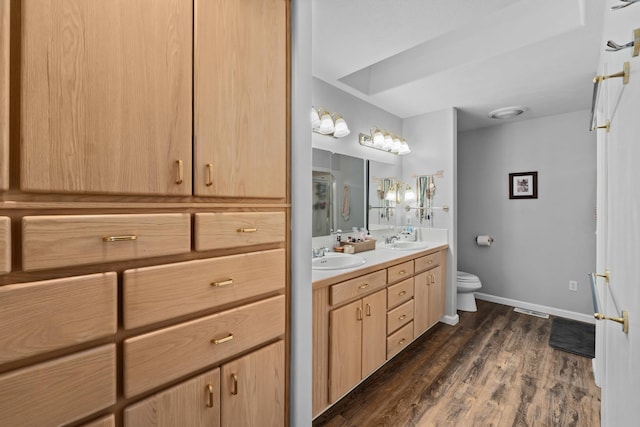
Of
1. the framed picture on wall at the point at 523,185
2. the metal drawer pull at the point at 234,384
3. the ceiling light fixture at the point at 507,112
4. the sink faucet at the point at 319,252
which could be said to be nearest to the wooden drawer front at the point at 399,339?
the sink faucet at the point at 319,252

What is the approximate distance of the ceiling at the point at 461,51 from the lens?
5.59ft

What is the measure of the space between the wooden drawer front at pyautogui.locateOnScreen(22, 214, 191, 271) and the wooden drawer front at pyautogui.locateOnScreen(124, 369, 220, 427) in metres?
0.47

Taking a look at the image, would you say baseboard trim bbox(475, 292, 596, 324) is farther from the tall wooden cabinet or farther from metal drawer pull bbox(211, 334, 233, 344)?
metal drawer pull bbox(211, 334, 233, 344)

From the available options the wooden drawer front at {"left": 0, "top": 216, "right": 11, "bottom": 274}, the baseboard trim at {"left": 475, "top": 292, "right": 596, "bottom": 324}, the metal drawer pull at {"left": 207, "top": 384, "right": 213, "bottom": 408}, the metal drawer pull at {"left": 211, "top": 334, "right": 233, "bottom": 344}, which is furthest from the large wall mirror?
the baseboard trim at {"left": 475, "top": 292, "right": 596, "bottom": 324}

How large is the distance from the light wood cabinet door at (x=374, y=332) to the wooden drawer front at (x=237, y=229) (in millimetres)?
968

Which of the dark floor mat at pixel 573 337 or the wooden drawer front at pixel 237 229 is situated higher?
the wooden drawer front at pixel 237 229

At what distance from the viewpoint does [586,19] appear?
170cm

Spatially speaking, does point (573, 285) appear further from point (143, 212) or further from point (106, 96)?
point (106, 96)

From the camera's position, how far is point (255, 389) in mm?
1169

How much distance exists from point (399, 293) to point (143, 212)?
195 centimetres

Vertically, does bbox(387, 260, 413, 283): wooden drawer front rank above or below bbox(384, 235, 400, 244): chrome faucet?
below

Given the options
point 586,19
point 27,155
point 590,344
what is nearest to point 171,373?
point 27,155

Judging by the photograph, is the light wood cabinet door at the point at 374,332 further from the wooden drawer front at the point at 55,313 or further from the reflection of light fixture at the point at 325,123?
the wooden drawer front at the point at 55,313

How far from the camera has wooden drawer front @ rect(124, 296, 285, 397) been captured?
873mm
